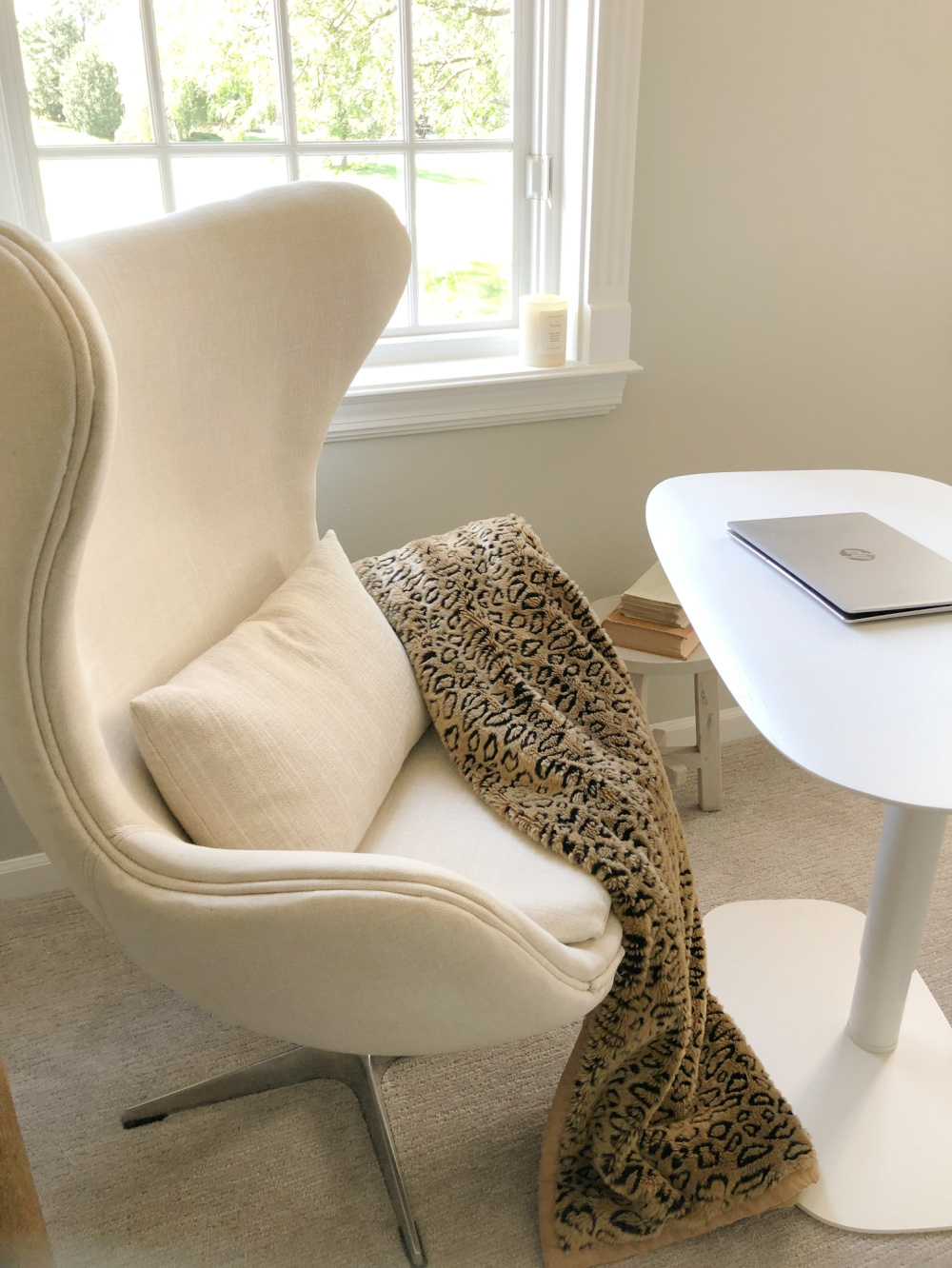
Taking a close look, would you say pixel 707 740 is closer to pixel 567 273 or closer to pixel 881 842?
pixel 881 842

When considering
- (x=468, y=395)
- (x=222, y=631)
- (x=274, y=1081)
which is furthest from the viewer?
(x=468, y=395)

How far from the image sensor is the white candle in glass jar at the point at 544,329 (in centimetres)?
Result: 177

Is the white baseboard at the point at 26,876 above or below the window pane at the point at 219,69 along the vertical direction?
below

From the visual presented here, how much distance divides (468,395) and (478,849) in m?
0.87

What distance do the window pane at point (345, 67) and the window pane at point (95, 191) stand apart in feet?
0.88

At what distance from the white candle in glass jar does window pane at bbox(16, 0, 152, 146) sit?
66 centimetres

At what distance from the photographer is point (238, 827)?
3.39 feet

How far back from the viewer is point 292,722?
1123 millimetres

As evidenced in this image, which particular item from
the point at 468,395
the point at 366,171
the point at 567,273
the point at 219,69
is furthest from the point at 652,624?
the point at 219,69

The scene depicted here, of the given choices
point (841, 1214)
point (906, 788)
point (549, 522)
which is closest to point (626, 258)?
point (549, 522)

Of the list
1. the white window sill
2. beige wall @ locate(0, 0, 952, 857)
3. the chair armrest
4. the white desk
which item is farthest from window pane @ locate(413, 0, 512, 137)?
the chair armrest

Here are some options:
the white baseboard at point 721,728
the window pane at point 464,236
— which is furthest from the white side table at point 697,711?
the window pane at point 464,236

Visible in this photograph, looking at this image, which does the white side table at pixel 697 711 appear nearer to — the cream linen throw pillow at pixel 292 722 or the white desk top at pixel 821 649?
the white desk top at pixel 821 649

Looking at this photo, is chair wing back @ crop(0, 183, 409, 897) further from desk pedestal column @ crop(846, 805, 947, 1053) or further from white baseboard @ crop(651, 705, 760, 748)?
white baseboard @ crop(651, 705, 760, 748)
